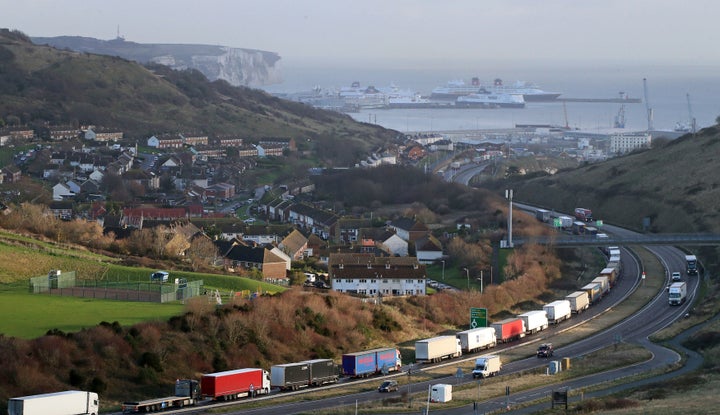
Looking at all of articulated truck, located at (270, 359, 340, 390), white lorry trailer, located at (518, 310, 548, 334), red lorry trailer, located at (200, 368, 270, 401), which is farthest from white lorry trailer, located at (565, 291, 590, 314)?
red lorry trailer, located at (200, 368, 270, 401)

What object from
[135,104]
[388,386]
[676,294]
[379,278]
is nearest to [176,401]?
[388,386]

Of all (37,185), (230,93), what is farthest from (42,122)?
(230,93)

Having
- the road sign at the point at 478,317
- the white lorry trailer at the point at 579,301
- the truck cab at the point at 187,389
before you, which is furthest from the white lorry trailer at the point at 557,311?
the truck cab at the point at 187,389

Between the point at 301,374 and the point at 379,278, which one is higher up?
the point at 301,374

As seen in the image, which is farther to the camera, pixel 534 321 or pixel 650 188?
pixel 650 188

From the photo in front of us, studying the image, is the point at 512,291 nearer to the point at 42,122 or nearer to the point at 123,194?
the point at 123,194

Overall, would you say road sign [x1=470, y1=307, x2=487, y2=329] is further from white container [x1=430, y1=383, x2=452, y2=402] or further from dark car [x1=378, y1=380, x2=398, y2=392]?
white container [x1=430, y1=383, x2=452, y2=402]

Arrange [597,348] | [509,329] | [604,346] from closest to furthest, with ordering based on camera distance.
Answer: [597,348] < [604,346] < [509,329]

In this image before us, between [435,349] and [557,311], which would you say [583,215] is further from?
[435,349]
